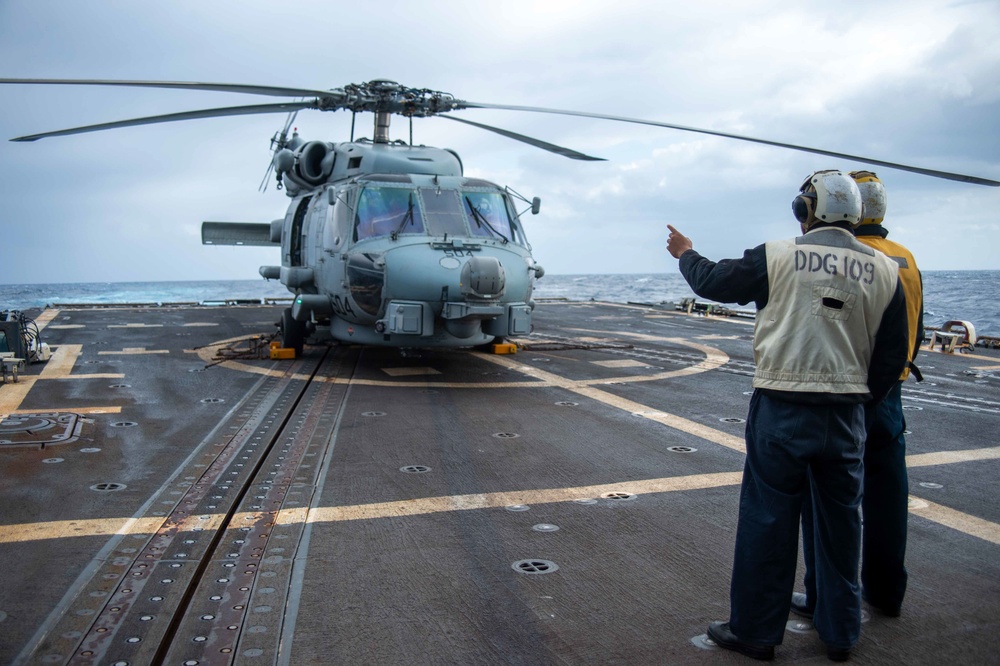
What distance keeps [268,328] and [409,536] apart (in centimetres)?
1360

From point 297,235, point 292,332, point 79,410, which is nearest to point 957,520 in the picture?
point 79,410

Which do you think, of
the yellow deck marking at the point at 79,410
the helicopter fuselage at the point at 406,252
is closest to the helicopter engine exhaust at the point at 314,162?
the helicopter fuselage at the point at 406,252

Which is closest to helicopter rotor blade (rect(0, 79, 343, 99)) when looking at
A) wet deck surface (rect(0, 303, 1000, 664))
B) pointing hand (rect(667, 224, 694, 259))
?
wet deck surface (rect(0, 303, 1000, 664))

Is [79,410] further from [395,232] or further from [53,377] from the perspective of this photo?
[395,232]

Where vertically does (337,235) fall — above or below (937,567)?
above

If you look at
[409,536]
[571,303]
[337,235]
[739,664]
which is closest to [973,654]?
[739,664]

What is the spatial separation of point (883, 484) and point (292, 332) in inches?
A: 385

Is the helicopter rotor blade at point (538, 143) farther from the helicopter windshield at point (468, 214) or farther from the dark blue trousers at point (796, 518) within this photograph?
the dark blue trousers at point (796, 518)

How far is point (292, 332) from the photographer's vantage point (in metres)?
12.0

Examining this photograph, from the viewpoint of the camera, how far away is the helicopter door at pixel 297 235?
1310cm

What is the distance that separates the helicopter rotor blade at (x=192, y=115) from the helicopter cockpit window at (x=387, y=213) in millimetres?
1922

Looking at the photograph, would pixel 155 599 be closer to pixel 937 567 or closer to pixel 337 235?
pixel 937 567

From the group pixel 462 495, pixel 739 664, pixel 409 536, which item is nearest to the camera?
pixel 739 664

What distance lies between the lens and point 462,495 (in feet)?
16.8
